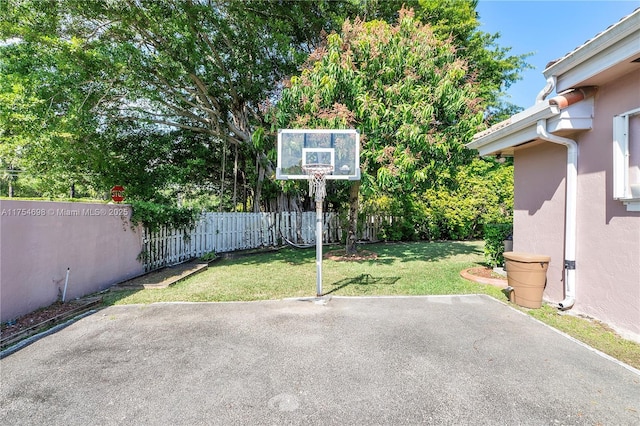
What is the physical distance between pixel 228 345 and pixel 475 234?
13394 millimetres

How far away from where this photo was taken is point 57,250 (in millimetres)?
4695

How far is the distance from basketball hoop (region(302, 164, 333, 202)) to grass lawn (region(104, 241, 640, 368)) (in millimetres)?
1810

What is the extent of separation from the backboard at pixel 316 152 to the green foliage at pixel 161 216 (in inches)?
128

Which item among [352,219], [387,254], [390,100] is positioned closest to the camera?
[390,100]

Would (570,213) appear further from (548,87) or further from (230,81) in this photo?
(230,81)


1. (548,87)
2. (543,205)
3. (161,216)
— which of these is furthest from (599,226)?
(161,216)

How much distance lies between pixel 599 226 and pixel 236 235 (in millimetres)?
9759

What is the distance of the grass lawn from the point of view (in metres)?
3.88

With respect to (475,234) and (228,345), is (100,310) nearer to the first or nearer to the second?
(228,345)

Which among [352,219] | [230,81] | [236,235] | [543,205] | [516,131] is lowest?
[236,235]

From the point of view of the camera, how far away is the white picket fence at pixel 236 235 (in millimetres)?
7575

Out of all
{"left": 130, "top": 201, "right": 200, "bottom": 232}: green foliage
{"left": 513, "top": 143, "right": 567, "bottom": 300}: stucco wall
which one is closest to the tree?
{"left": 513, "top": 143, "right": 567, "bottom": 300}: stucco wall

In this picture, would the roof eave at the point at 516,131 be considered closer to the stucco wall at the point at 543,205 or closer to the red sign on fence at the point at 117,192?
the stucco wall at the point at 543,205

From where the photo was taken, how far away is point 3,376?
2764mm
